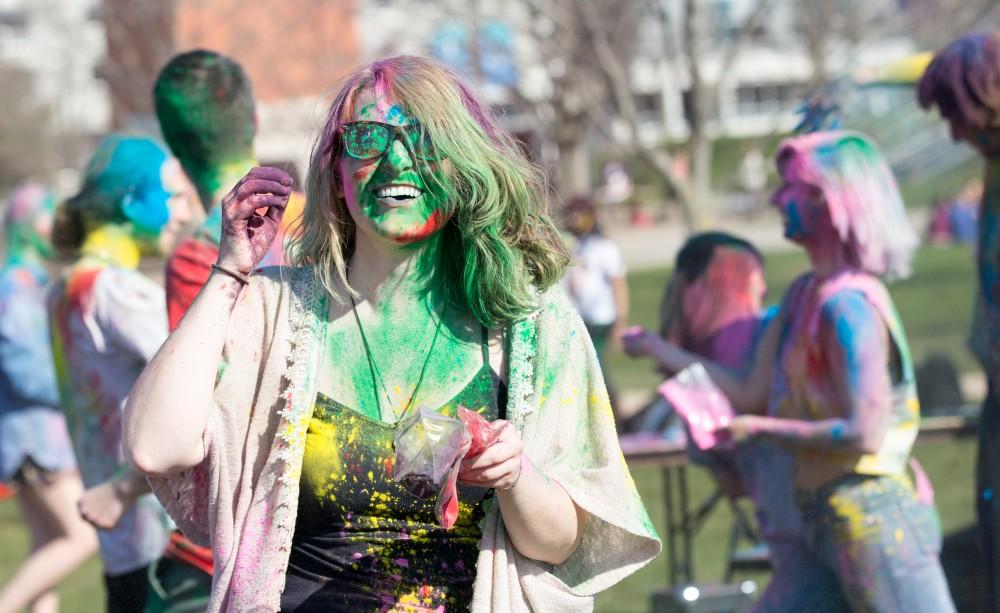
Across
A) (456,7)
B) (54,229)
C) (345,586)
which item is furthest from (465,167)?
(456,7)

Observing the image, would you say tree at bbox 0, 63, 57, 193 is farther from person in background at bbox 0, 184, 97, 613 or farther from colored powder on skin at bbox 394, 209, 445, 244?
colored powder on skin at bbox 394, 209, 445, 244

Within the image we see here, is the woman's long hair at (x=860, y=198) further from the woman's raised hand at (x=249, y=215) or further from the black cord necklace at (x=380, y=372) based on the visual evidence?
the woman's raised hand at (x=249, y=215)

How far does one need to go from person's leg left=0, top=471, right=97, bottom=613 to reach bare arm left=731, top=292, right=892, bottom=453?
10.3 ft

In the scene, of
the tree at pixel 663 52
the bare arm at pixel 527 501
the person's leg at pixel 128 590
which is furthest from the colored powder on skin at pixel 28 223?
the tree at pixel 663 52

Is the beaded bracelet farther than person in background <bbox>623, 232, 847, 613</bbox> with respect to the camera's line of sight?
No

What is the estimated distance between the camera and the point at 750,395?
430 centimetres

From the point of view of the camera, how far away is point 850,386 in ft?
12.5

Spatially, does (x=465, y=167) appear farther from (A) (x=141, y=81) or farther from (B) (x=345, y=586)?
(A) (x=141, y=81)

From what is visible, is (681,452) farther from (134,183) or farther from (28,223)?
(28,223)

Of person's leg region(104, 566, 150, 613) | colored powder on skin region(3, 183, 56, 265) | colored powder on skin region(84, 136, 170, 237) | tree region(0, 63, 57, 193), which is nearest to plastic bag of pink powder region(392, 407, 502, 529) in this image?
person's leg region(104, 566, 150, 613)

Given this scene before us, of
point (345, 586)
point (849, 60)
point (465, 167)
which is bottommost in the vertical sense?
point (345, 586)

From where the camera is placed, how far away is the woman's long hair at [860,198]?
3967mm

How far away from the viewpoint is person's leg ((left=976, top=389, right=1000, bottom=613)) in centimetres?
417

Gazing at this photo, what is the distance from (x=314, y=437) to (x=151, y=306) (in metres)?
1.89
